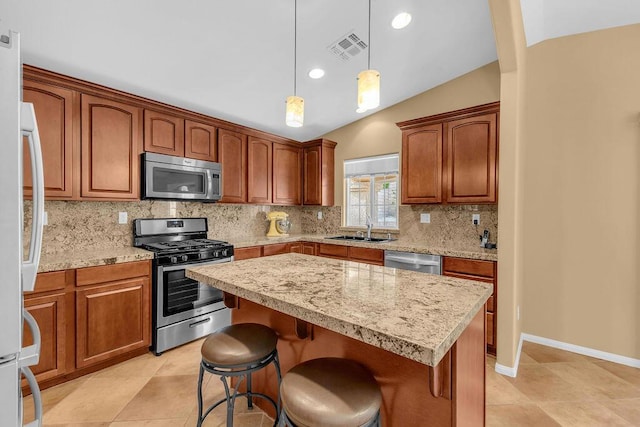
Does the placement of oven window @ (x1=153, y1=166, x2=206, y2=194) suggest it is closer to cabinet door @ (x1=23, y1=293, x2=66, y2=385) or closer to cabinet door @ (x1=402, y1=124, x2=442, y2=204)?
cabinet door @ (x1=23, y1=293, x2=66, y2=385)

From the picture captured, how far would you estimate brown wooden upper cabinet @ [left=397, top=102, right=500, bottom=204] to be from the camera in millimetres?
2709

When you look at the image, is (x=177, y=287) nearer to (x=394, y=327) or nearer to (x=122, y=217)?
(x=122, y=217)

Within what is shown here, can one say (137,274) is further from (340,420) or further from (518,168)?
(518,168)

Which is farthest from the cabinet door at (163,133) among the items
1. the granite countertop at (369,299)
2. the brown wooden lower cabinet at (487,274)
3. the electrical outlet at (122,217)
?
the brown wooden lower cabinet at (487,274)

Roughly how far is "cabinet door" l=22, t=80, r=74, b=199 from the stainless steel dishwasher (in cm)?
295

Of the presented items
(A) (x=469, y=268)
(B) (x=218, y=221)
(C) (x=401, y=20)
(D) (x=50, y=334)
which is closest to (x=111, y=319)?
(D) (x=50, y=334)

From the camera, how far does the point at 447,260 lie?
106 inches

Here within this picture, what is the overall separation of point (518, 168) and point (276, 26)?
2.29m

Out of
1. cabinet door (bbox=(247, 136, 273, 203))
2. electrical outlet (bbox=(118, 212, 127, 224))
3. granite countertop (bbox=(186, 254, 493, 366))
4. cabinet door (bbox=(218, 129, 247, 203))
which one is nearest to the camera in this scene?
granite countertop (bbox=(186, 254, 493, 366))

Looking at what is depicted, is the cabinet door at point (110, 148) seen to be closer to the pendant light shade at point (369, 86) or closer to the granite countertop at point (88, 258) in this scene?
the granite countertop at point (88, 258)

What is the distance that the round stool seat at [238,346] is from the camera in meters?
1.30

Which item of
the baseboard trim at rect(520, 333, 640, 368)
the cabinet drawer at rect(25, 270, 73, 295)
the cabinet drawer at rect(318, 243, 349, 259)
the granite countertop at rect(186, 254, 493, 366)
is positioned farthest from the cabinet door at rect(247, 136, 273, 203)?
the baseboard trim at rect(520, 333, 640, 368)

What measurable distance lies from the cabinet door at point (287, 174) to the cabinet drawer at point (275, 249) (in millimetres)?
658

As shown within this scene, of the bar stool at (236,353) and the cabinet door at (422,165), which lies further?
the cabinet door at (422,165)
